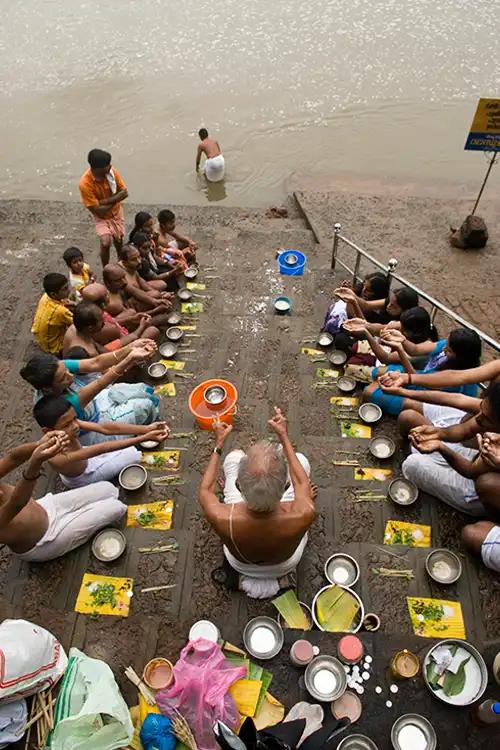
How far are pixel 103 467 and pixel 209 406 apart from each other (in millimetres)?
1237

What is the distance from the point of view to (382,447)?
477 centimetres

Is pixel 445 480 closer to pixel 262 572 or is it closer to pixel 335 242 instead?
pixel 262 572

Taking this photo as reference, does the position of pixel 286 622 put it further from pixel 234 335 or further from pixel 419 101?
pixel 419 101

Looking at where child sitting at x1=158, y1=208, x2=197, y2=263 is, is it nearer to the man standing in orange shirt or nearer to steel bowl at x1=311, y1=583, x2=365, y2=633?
the man standing in orange shirt

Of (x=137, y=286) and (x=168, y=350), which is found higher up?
(x=137, y=286)

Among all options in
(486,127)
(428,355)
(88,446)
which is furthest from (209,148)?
(88,446)

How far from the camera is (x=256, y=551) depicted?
11.1 ft

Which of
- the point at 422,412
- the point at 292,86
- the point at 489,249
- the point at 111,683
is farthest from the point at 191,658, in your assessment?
the point at 292,86

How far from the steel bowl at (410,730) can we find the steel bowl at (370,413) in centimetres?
258

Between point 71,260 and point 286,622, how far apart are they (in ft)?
14.7

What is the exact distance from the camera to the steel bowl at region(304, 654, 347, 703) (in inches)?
125

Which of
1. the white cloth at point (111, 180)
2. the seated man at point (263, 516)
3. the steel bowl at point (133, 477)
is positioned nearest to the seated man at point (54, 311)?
the steel bowl at point (133, 477)

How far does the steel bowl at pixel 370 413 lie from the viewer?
16.7 feet

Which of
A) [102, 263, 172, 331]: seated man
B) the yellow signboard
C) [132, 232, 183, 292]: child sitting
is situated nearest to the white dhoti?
[102, 263, 172, 331]: seated man
